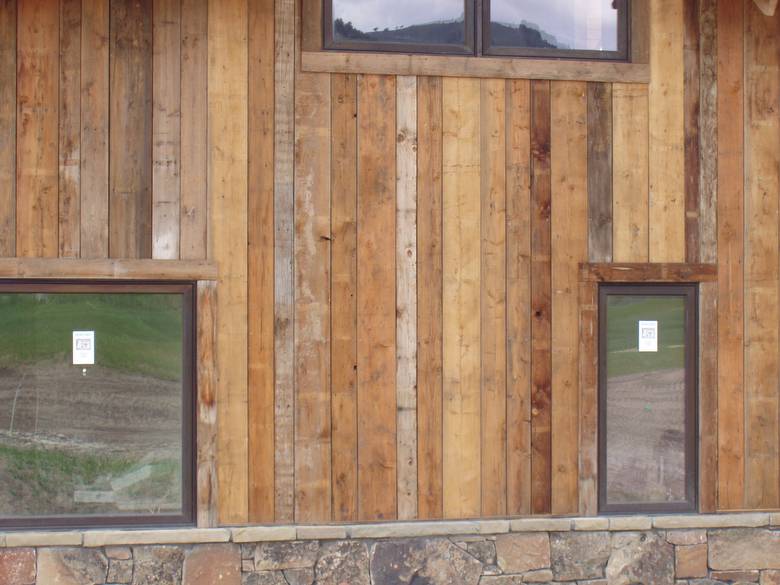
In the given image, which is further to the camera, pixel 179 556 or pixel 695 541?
pixel 695 541

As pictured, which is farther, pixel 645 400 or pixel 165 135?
pixel 645 400

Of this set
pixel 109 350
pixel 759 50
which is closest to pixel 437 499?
pixel 109 350

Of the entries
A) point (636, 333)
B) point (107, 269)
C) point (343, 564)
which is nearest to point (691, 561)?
point (636, 333)

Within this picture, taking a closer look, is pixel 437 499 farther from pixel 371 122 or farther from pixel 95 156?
pixel 95 156

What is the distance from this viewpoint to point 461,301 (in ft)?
15.2

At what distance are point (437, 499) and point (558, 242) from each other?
1.48 m

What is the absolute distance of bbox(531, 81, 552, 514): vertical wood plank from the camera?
4.69 m

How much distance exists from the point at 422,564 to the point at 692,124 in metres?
2.71

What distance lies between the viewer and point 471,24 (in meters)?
4.73

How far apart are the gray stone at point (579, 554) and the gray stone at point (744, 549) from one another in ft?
1.96

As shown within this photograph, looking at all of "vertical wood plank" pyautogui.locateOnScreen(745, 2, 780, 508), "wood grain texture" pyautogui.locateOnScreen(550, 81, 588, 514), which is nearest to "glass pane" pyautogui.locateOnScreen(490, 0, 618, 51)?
"wood grain texture" pyautogui.locateOnScreen(550, 81, 588, 514)

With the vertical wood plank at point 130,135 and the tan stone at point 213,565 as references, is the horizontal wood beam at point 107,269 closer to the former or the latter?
the vertical wood plank at point 130,135

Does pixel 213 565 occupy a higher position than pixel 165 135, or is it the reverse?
pixel 165 135

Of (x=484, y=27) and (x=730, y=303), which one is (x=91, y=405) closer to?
(x=484, y=27)
